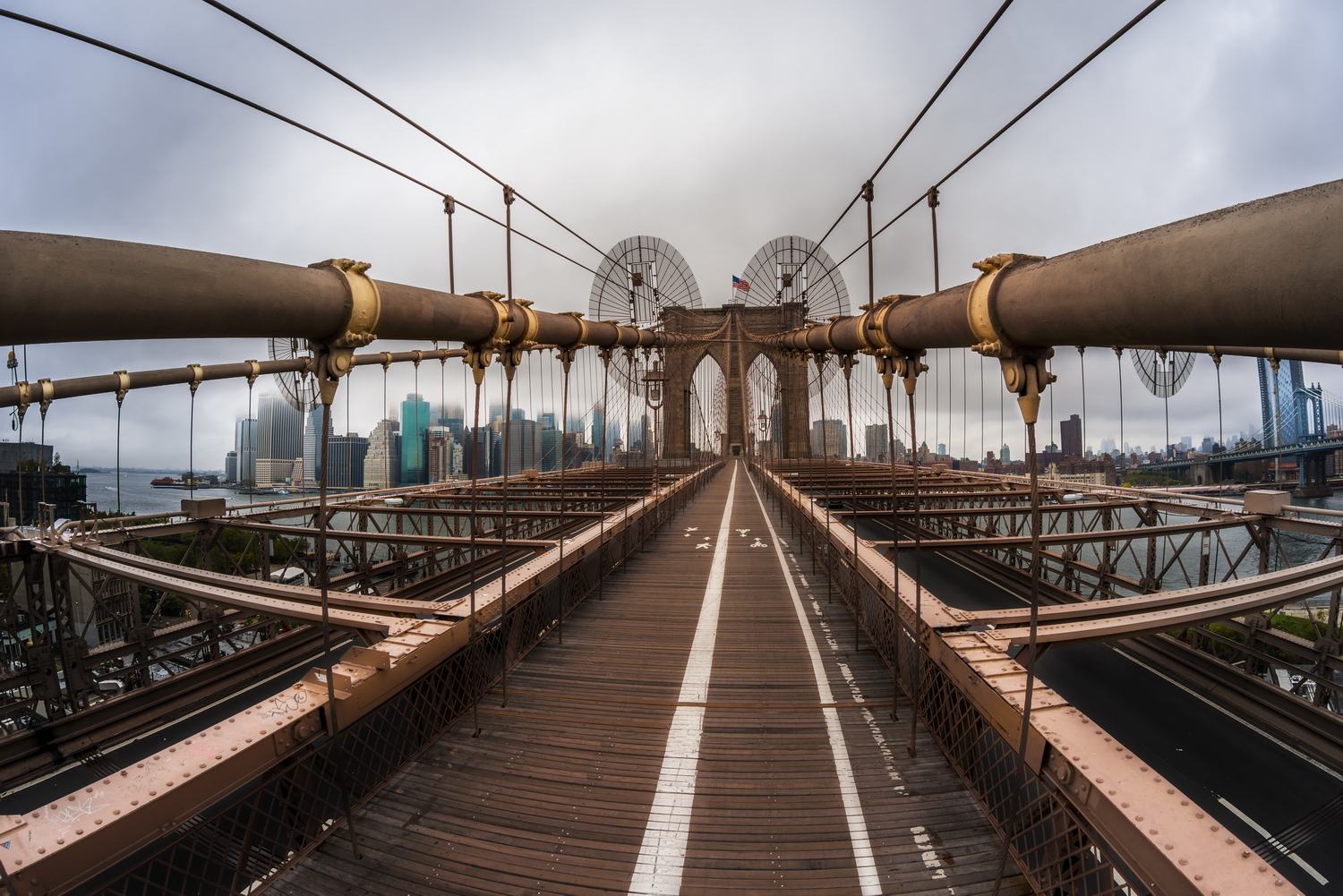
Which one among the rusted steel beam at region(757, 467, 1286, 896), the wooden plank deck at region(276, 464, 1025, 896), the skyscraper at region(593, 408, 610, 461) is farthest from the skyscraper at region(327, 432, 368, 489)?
the rusted steel beam at region(757, 467, 1286, 896)

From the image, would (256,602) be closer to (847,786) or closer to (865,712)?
(847,786)

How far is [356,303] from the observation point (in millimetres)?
3641

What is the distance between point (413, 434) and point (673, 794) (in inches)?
866

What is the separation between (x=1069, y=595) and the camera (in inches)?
570

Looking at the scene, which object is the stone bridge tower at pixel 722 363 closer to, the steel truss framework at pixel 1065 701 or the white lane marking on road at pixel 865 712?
the steel truss framework at pixel 1065 701

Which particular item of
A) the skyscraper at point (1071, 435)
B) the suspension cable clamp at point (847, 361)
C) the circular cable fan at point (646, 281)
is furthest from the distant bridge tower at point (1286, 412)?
the circular cable fan at point (646, 281)

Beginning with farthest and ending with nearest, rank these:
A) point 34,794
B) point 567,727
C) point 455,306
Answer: point 34,794
point 567,727
point 455,306

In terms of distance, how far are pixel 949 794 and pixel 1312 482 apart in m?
25.7

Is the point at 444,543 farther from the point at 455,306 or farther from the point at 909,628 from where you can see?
the point at 909,628

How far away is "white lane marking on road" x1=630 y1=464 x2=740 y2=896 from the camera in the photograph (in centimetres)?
364

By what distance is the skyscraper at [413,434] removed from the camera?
19.4m

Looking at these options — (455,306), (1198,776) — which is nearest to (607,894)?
(455,306)

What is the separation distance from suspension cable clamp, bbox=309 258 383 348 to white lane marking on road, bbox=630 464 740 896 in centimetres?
431

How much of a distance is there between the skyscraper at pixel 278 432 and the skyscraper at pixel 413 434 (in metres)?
3.74
